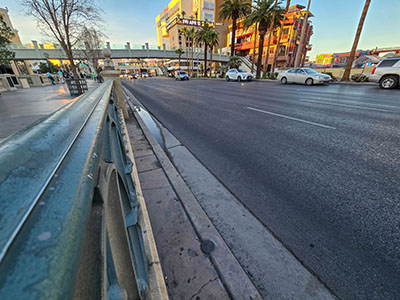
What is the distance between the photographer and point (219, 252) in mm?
1775

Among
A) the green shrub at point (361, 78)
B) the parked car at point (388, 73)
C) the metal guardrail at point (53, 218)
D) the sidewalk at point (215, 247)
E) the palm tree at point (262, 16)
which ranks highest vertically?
the palm tree at point (262, 16)

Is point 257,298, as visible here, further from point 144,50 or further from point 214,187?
point 144,50

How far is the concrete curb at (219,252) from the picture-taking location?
150 centimetres

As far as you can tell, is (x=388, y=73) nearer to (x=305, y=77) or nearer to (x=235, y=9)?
(x=305, y=77)

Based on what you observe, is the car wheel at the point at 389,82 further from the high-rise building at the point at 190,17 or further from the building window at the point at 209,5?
the building window at the point at 209,5

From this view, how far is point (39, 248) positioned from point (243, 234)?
6.51 ft

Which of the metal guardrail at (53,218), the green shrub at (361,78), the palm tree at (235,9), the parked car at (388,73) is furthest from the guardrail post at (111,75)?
the palm tree at (235,9)

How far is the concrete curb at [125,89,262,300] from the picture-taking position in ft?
4.91

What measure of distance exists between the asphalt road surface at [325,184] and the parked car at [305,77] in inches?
426

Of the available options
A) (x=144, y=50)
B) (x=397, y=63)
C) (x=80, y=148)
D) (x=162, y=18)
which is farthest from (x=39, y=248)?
(x=162, y=18)

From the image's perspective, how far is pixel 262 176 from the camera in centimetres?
296

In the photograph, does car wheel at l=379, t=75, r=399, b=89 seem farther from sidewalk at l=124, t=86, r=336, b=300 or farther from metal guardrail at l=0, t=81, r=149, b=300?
metal guardrail at l=0, t=81, r=149, b=300

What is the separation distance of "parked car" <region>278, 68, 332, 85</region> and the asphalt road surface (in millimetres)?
10809

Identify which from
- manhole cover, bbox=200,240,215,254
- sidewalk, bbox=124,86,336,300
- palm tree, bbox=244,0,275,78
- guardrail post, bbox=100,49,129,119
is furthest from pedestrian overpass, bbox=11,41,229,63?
manhole cover, bbox=200,240,215,254
